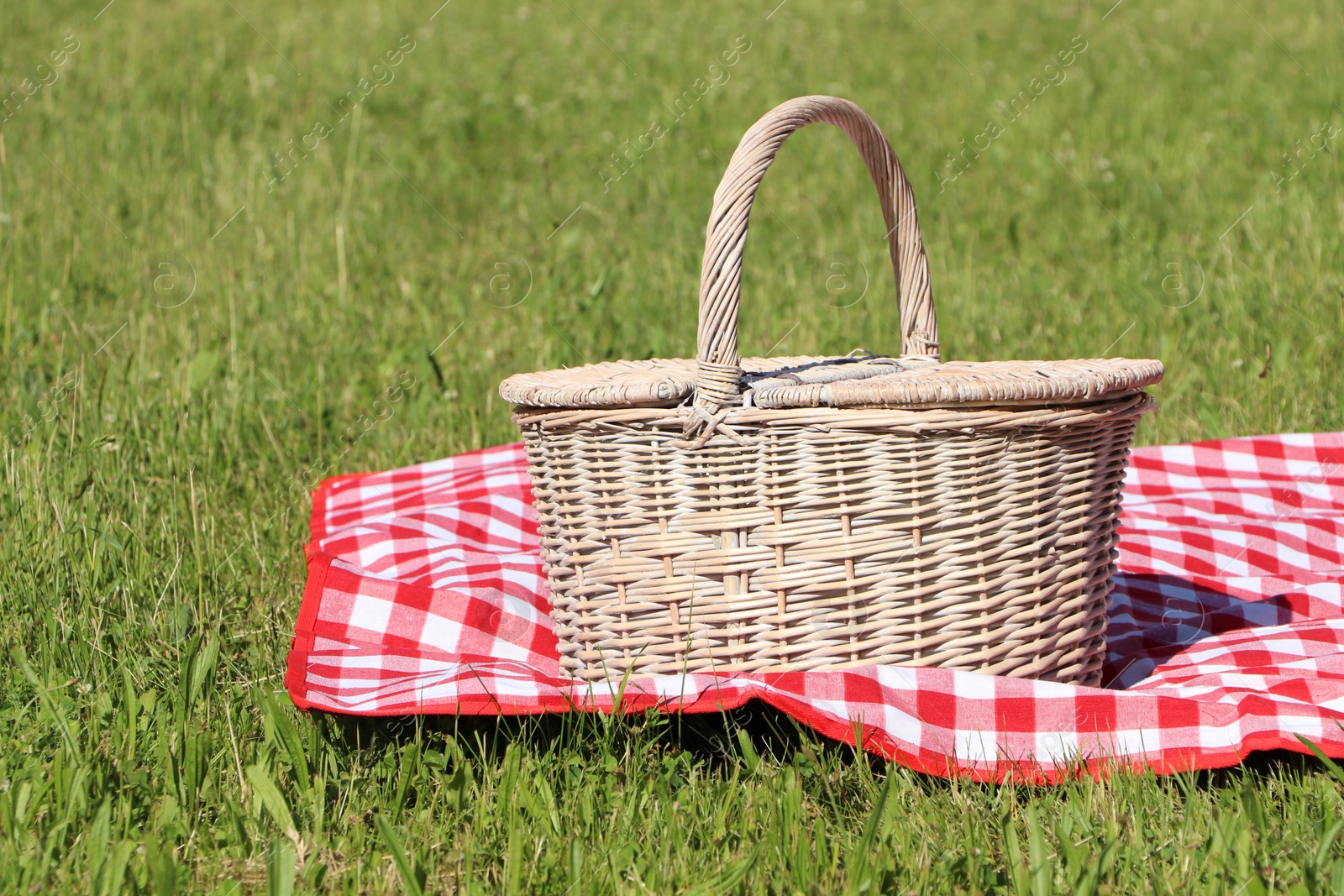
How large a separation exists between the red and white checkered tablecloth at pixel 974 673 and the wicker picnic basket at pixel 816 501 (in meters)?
0.08

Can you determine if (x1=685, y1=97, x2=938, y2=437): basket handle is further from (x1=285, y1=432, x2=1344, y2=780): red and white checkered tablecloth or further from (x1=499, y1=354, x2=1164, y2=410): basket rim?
(x1=285, y1=432, x2=1344, y2=780): red and white checkered tablecloth

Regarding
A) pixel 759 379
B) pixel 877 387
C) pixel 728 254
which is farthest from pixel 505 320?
pixel 877 387

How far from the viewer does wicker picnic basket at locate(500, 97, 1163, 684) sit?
5.38 ft

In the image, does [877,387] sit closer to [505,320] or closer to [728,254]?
[728,254]

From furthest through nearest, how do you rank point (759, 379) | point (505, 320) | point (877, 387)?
point (505, 320)
point (759, 379)
point (877, 387)

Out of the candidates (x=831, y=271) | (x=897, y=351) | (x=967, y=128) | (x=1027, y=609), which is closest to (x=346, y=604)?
(x=1027, y=609)

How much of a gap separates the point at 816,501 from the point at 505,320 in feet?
7.37

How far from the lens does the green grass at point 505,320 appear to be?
4.71 feet

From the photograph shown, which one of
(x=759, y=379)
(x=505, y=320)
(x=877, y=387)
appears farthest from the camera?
(x=505, y=320)

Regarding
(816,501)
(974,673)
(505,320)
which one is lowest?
(974,673)

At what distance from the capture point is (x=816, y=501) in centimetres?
165

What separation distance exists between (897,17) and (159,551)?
20.3 ft

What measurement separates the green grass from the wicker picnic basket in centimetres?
18

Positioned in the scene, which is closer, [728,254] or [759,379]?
[728,254]
